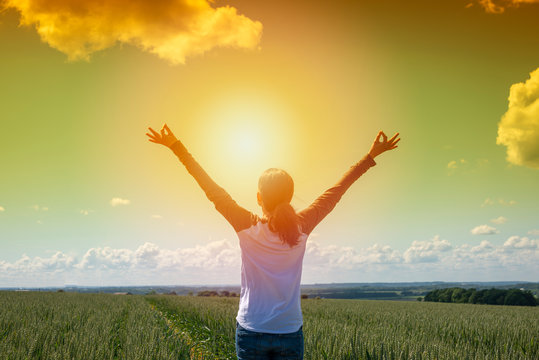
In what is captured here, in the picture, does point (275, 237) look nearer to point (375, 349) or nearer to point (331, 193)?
point (331, 193)

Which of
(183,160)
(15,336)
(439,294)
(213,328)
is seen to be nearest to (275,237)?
(183,160)

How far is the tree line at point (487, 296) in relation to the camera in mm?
51406

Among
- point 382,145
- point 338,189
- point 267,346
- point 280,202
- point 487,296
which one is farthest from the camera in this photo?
point 487,296

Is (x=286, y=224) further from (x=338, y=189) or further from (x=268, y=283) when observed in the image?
(x=338, y=189)

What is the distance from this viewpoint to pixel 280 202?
7.75 ft

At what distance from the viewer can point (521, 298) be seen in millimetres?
51188

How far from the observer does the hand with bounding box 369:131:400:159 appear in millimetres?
3100

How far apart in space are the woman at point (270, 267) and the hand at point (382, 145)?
1.06 meters

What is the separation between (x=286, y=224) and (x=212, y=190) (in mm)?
573

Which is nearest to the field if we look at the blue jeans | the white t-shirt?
the blue jeans

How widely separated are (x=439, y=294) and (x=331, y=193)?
74.5m

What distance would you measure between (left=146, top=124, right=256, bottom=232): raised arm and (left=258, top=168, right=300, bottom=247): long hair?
0.16 m

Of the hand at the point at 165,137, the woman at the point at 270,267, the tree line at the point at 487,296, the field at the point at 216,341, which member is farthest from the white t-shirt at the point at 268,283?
the tree line at the point at 487,296

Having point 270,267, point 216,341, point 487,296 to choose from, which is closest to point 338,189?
point 270,267
